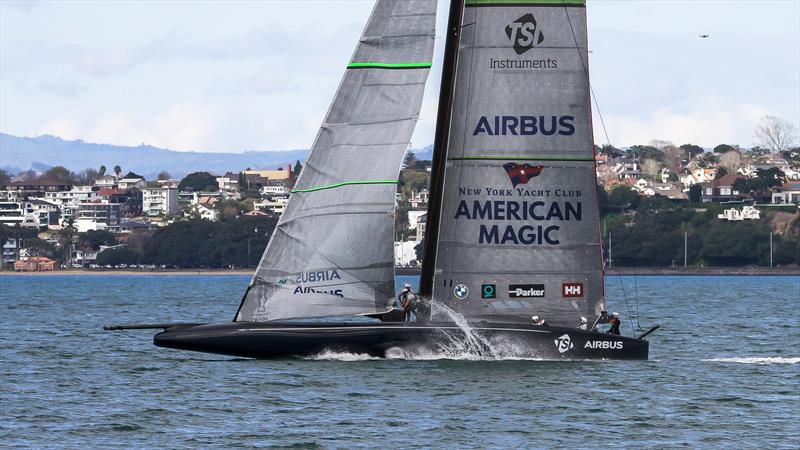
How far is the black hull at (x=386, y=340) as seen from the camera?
30.4 meters

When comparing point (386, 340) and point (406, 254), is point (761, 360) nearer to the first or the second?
point (386, 340)

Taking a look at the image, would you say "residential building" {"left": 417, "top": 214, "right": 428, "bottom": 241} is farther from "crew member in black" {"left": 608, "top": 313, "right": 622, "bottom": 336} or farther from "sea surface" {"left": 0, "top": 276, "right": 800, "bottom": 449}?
"crew member in black" {"left": 608, "top": 313, "right": 622, "bottom": 336}

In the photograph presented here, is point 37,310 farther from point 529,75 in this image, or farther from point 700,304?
point 529,75

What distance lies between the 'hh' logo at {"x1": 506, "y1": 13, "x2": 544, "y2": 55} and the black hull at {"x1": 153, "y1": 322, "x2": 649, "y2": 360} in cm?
537

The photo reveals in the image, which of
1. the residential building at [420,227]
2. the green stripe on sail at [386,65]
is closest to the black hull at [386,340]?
the green stripe on sail at [386,65]

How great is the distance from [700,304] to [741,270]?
101m

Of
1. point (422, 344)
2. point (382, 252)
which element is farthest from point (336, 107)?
point (422, 344)

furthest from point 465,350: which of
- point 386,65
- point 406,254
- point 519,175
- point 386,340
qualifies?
point 406,254

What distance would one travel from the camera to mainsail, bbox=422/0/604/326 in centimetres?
3066

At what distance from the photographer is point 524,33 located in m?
30.6

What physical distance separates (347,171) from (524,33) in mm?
4320

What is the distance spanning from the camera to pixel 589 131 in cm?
3089

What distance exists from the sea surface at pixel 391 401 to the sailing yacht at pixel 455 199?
28.0 inches

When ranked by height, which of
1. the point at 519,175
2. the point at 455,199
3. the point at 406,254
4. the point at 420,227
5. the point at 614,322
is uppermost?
the point at 420,227
